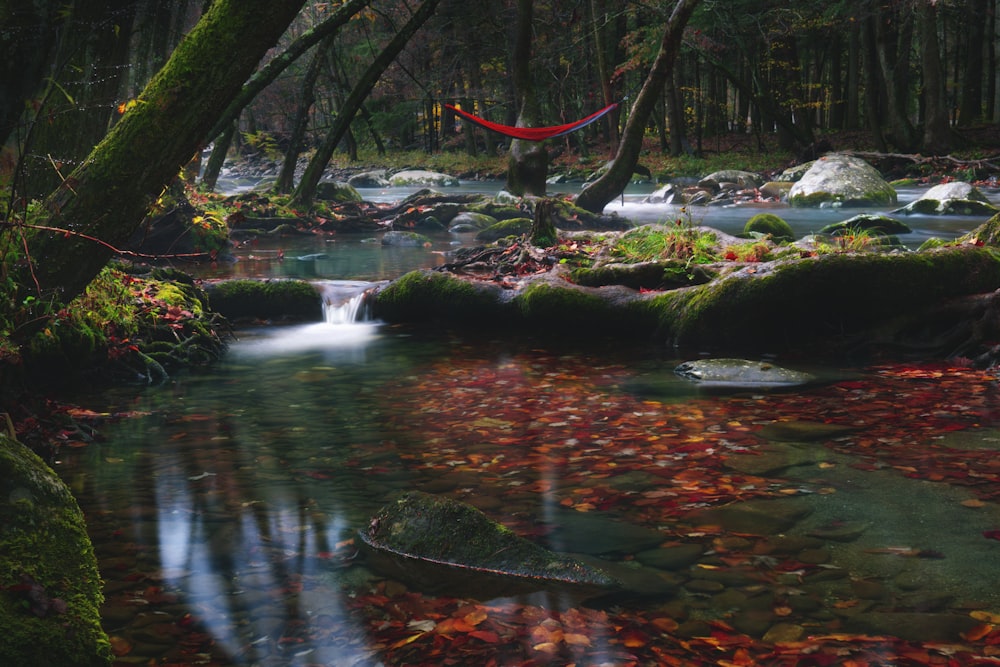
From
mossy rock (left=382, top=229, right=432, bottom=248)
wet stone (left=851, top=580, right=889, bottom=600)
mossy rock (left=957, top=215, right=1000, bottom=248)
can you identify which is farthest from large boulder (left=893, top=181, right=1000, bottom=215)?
wet stone (left=851, top=580, right=889, bottom=600)

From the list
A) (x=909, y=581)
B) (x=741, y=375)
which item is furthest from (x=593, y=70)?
(x=909, y=581)

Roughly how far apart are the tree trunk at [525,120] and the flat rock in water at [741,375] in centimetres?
1035

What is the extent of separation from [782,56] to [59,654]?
30131 mm

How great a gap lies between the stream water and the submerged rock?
103 millimetres

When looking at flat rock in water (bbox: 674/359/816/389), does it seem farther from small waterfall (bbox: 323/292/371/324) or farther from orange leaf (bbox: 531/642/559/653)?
small waterfall (bbox: 323/292/371/324)

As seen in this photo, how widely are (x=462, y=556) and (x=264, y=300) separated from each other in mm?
6614

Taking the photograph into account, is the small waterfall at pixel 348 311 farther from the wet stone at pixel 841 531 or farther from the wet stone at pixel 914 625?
the wet stone at pixel 914 625

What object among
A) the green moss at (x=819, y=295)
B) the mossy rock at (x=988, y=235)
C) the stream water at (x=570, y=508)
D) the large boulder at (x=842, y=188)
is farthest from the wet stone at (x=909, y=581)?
the large boulder at (x=842, y=188)

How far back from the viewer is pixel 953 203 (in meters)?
16.4

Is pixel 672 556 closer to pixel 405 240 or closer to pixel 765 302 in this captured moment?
pixel 765 302

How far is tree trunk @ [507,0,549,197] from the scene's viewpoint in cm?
1560

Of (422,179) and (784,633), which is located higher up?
(422,179)

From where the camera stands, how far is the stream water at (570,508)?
2811mm

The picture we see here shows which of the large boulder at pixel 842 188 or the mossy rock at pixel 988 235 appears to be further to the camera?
the large boulder at pixel 842 188
